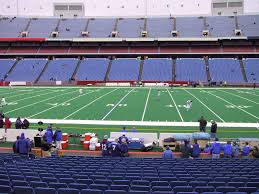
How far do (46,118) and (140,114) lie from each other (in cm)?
601

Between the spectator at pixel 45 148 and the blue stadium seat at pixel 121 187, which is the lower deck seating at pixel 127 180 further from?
the spectator at pixel 45 148

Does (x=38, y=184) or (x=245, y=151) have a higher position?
(x=38, y=184)

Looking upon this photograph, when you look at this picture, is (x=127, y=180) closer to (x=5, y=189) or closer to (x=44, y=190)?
(x=44, y=190)

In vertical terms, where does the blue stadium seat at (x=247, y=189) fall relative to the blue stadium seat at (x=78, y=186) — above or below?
below

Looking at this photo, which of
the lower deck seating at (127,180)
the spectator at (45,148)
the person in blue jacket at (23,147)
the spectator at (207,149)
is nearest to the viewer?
the lower deck seating at (127,180)

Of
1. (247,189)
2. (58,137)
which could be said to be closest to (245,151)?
(58,137)

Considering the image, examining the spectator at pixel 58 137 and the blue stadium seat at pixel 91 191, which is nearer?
the blue stadium seat at pixel 91 191

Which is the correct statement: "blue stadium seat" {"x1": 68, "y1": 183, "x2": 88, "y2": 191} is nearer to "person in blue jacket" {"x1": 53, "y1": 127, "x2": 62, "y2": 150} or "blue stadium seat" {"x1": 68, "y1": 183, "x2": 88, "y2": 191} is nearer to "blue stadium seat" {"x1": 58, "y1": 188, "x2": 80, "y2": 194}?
"blue stadium seat" {"x1": 58, "y1": 188, "x2": 80, "y2": 194}

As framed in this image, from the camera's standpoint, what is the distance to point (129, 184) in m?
6.34

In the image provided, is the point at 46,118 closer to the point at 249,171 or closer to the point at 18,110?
the point at 18,110

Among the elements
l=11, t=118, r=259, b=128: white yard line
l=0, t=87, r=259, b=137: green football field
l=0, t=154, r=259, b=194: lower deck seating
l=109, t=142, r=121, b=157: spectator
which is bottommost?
l=109, t=142, r=121, b=157: spectator

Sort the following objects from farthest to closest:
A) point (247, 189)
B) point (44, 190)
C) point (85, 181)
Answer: point (85, 181), point (247, 189), point (44, 190)

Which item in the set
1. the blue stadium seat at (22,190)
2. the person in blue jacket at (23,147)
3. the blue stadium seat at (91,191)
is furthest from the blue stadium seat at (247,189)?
the person in blue jacket at (23,147)

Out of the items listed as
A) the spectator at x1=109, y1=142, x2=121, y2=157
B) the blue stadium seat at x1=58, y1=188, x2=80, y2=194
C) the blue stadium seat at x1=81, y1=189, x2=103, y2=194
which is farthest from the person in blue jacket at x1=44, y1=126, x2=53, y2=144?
the blue stadium seat at x1=81, y1=189, x2=103, y2=194
